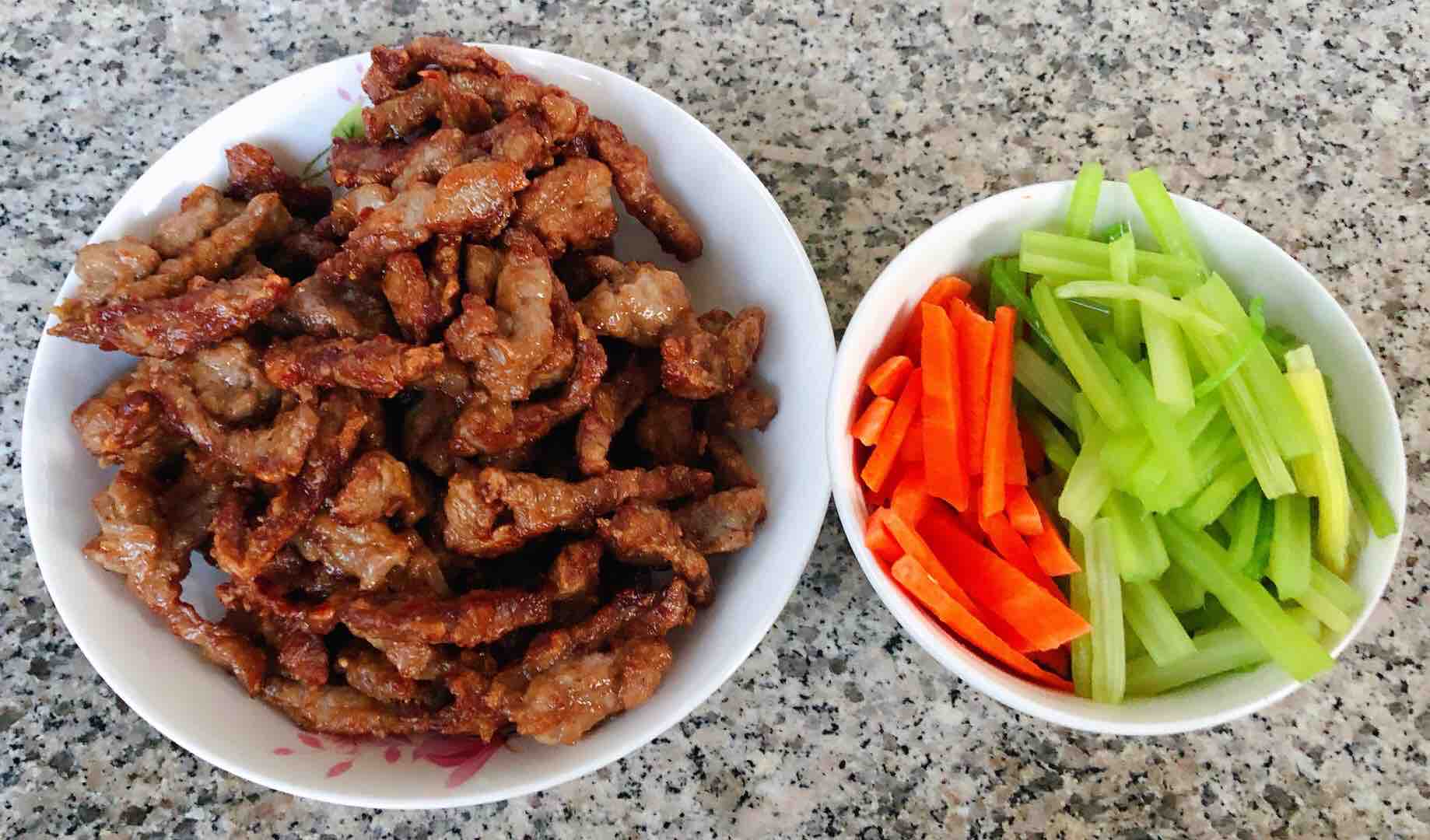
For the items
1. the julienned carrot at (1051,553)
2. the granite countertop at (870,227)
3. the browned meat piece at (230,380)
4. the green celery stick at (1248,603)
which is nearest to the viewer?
the green celery stick at (1248,603)

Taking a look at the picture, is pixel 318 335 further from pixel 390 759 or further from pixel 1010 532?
pixel 1010 532

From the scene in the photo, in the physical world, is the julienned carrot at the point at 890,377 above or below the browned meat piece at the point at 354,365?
below

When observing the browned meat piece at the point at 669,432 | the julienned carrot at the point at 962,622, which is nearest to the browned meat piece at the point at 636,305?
the browned meat piece at the point at 669,432

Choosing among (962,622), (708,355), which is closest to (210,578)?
(708,355)

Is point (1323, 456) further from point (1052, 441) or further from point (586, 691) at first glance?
point (586, 691)

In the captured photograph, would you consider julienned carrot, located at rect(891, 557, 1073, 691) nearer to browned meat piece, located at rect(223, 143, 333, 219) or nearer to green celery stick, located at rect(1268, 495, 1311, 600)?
green celery stick, located at rect(1268, 495, 1311, 600)

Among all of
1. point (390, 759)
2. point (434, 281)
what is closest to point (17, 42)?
point (434, 281)

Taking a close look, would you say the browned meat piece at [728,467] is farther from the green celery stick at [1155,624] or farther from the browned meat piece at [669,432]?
the green celery stick at [1155,624]
